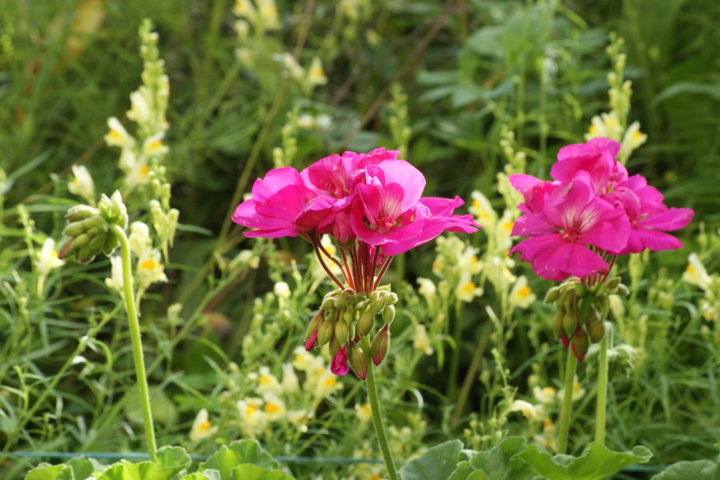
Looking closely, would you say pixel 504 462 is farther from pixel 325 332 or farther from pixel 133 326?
pixel 133 326

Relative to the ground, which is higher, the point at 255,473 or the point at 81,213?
the point at 81,213

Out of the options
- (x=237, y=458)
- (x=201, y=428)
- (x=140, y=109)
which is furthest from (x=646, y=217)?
(x=140, y=109)

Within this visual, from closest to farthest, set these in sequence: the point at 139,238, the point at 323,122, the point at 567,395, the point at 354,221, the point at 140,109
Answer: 1. the point at 354,221
2. the point at 567,395
3. the point at 139,238
4. the point at 140,109
5. the point at 323,122

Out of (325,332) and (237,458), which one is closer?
(325,332)

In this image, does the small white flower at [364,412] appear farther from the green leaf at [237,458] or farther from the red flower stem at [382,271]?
the red flower stem at [382,271]

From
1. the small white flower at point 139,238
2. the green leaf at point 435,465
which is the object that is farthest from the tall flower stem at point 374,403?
the small white flower at point 139,238

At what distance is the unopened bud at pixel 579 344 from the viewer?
0.95m

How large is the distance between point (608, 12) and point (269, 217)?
2.22 metres

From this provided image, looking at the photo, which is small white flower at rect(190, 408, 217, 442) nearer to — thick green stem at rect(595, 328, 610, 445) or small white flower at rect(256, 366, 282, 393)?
small white flower at rect(256, 366, 282, 393)

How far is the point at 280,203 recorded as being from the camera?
825 millimetres

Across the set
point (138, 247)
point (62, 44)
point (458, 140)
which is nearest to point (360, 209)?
point (138, 247)

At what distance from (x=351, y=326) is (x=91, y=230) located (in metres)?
0.24

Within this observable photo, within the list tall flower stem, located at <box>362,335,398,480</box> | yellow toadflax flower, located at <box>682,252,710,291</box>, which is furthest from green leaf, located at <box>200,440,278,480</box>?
yellow toadflax flower, located at <box>682,252,710,291</box>

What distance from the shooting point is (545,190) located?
942 mm
